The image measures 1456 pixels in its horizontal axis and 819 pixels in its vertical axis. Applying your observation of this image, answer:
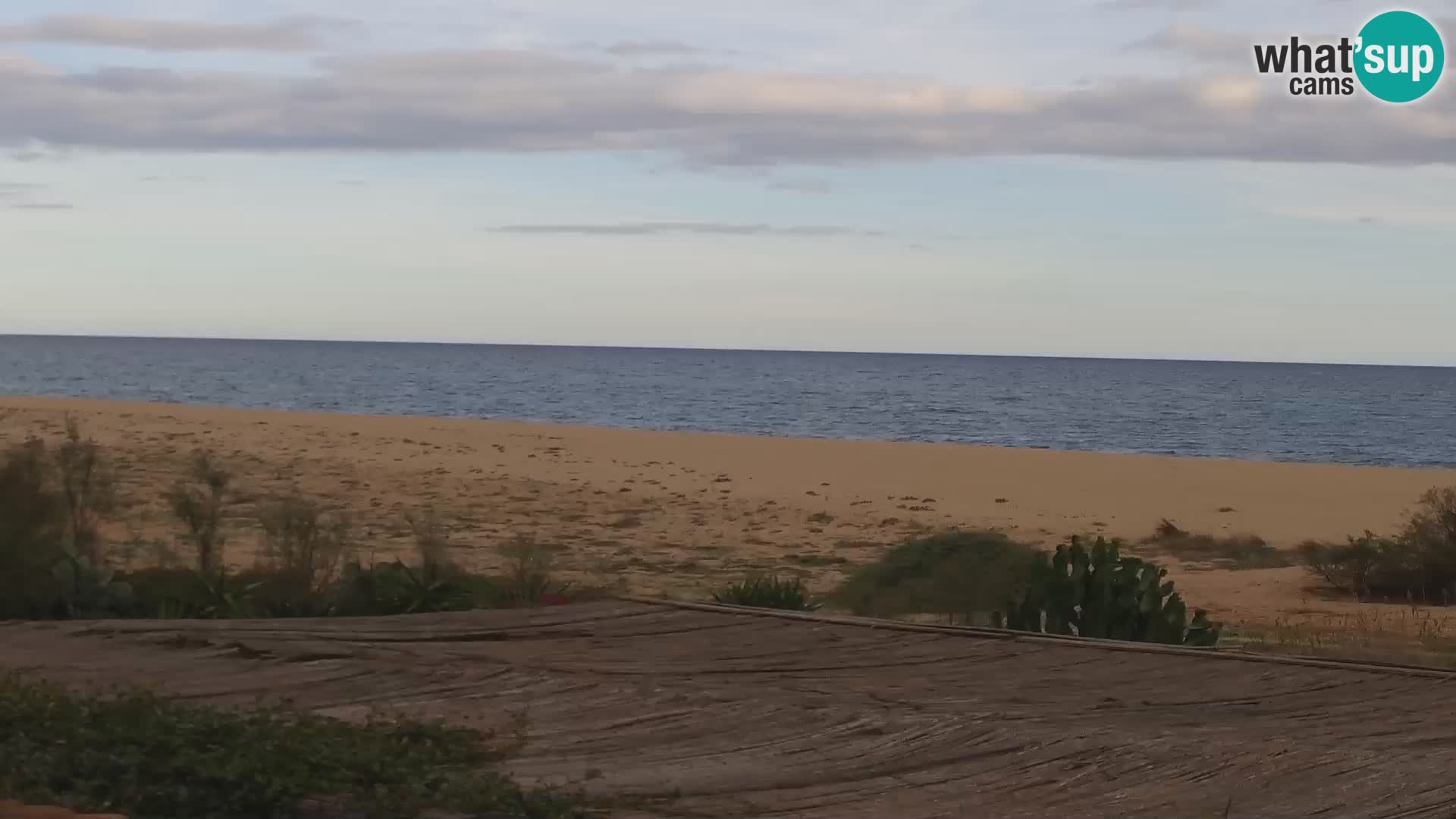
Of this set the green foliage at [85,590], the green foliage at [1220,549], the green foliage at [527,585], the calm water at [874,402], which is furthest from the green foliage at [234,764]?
the calm water at [874,402]

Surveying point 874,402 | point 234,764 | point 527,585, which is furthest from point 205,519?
point 874,402

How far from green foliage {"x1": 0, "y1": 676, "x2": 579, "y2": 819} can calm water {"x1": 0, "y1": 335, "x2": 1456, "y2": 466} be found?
4176 centimetres

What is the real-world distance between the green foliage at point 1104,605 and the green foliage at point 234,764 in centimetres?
449

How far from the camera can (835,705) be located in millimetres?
6242

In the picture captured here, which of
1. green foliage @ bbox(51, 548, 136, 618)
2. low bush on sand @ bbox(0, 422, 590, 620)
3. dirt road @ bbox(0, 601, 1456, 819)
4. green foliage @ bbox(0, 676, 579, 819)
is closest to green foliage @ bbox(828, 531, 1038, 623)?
low bush on sand @ bbox(0, 422, 590, 620)

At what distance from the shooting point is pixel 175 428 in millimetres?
31219

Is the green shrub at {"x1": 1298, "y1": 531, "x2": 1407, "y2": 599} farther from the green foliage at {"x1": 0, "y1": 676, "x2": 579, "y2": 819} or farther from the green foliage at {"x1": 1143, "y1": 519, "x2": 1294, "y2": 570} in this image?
the green foliage at {"x1": 0, "y1": 676, "x2": 579, "y2": 819}

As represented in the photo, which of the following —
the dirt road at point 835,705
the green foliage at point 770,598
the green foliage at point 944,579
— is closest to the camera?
the dirt road at point 835,705

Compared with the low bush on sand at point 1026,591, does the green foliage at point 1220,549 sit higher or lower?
lower

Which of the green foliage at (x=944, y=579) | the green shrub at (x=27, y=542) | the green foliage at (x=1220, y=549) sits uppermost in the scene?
the green shrub at (x=27, y=542)

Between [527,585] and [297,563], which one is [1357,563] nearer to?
[527,585]

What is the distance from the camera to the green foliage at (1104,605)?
899 cm

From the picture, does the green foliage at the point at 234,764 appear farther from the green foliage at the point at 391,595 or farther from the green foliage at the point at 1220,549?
the green foliage at the point at 1220,549

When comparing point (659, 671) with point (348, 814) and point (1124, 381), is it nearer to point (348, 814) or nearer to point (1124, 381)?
point (348, 814)
